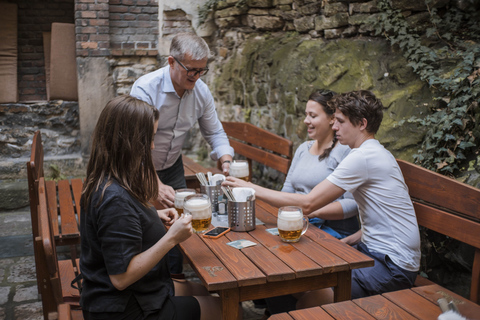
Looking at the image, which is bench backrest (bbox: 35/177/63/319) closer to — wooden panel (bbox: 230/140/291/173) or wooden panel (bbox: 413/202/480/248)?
wooden panel (bbox: 413/202/480/248)

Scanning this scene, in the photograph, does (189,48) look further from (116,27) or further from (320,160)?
(116,27)

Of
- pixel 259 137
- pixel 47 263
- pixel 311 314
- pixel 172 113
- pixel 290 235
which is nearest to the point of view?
pixel 47 263

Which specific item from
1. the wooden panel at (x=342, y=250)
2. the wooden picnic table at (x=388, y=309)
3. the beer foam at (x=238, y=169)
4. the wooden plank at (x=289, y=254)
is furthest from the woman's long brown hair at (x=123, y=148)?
the beer foam at (x=238, y=169)

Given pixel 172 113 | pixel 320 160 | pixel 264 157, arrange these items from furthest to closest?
pixel 264 157 → pixel 172 113 → pixel 320 160

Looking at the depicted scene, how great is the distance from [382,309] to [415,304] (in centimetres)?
16

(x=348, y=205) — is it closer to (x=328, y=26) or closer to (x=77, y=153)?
(x=328, y=26)

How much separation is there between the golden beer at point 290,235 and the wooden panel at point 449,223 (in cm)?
71

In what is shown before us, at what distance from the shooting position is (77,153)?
578 cm

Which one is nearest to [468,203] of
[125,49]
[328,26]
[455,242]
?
[455,242]

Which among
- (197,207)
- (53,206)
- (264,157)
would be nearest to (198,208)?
(197,207)

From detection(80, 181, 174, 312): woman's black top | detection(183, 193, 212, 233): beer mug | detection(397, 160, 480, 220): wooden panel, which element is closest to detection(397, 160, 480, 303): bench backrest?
detection(397, 160, 480, 220): wooden panel

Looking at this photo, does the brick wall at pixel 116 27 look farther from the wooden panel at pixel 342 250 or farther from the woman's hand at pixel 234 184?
the wooden panel at pixel 342 250

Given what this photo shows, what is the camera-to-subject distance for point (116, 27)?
18.2 ft

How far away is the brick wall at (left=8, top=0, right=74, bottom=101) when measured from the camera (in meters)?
6.38
